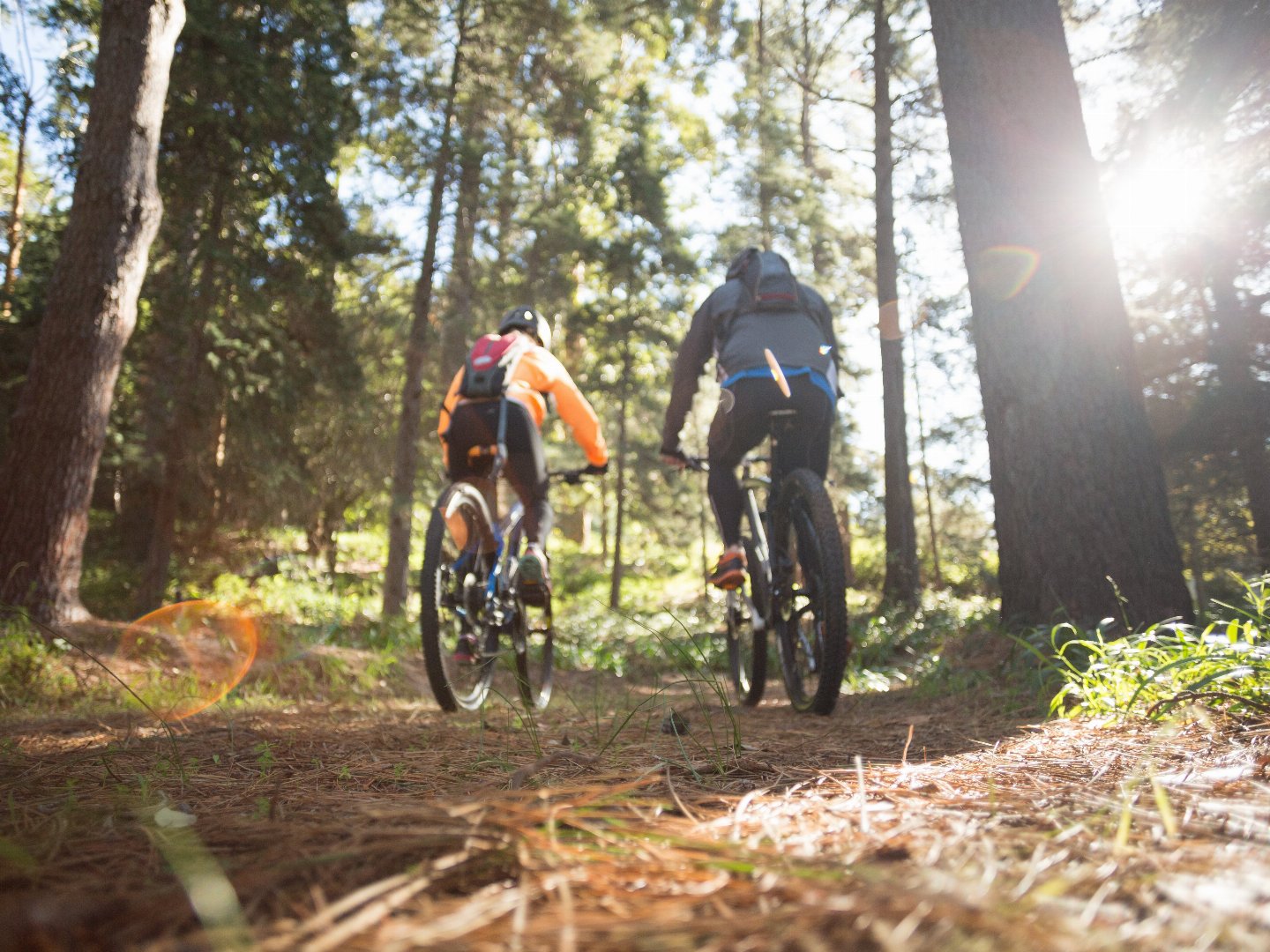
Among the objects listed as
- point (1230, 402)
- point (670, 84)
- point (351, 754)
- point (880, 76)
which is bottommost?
point (351, 754)

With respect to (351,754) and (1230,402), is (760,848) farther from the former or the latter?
(1230,402)

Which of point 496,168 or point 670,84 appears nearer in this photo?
point 496,168

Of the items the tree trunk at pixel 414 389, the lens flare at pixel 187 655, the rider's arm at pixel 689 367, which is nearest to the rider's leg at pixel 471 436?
the rider's arm at pixel 689 367

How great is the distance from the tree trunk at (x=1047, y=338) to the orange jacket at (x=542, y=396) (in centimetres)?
207

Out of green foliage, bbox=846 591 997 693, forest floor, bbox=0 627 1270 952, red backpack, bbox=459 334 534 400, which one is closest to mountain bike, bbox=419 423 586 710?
red backpack, bbox=459 334 534 400

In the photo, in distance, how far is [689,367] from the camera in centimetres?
387

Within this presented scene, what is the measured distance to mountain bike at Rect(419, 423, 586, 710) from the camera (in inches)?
131

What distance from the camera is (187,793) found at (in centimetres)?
143

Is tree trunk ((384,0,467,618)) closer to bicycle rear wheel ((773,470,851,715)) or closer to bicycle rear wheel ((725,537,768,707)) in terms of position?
bicycle rear wheel ((725,537,768,707))

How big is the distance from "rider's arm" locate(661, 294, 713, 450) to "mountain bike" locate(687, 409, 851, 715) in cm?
25

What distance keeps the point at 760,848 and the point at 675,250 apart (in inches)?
559

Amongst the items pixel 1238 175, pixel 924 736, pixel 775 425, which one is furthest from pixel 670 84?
pixel 924 736

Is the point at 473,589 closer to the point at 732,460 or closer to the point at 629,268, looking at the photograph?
the point at 732,460

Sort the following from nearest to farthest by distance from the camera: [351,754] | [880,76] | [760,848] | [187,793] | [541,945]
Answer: [541,945]
[760,848]
[187,793]
[351,754]
[880,76]
